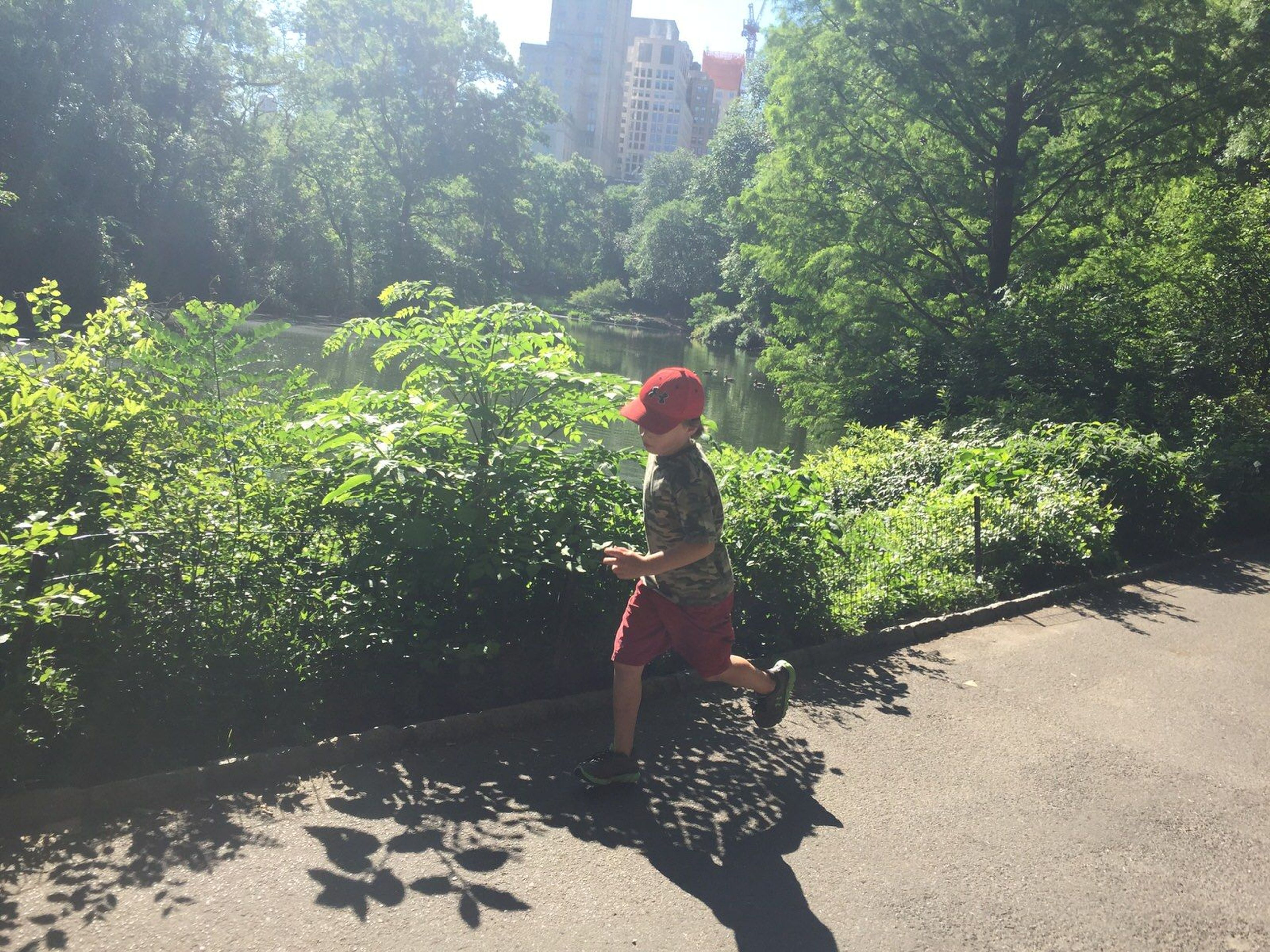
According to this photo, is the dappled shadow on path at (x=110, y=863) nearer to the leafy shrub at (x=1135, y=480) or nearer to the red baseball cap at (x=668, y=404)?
the red baseball cap at (x=668, y=404)

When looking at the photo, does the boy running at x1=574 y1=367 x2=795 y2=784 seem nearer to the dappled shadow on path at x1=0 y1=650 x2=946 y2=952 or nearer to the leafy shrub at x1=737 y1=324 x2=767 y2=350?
the dappled shadow on path at x1=0 y1=650 x2=946 y2=952

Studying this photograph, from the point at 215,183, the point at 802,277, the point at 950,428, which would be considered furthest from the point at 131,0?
the point at 950,428

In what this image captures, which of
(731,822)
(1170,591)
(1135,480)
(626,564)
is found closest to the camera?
(626,564)

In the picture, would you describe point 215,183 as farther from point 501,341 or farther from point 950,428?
point 501,341

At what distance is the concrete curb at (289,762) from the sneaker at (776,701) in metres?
0.86

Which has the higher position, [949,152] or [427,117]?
[427,117]

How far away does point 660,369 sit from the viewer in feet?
120

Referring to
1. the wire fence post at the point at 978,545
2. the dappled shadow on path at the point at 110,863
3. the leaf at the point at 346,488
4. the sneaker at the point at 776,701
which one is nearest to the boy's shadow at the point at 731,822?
the sneaker at the point at 776,701

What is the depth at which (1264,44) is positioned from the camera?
15.6 m

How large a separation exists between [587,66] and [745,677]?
175105mm

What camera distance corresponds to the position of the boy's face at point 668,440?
427 centimetres

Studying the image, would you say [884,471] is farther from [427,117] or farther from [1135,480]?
[427,117]

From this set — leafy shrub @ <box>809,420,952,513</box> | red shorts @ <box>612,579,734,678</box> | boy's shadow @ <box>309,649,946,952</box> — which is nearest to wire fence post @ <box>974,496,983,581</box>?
leafy shrub @ <box>809,420,952,513</box>

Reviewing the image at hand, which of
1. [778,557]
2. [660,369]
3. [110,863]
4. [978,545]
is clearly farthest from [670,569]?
[660,369]
